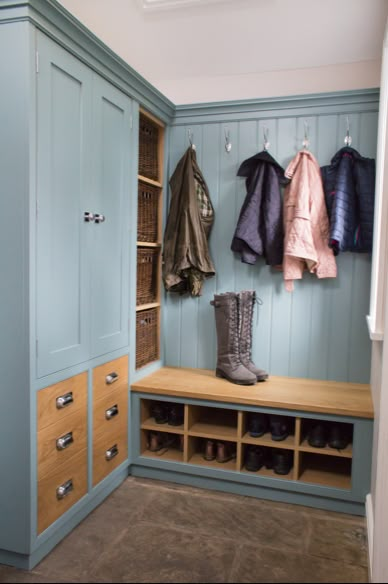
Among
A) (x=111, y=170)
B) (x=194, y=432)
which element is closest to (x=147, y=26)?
(x=111, y=170)

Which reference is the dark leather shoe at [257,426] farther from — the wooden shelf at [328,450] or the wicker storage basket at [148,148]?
the wicker storage basket at [148,148]

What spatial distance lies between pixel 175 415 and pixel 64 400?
832 mm

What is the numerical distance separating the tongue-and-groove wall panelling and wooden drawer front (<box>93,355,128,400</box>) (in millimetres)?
572

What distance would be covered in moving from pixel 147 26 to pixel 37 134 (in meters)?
1.25

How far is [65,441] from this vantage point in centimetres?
191

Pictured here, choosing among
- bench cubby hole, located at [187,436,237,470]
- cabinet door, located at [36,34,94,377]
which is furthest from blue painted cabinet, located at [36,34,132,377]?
bench cubby hole, located at [187,436,237,470]

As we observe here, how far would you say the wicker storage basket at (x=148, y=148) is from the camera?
264cm

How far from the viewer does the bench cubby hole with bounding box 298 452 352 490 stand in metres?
2.30

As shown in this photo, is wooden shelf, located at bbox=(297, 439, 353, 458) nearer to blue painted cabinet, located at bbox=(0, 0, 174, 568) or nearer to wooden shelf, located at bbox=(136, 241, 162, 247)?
blue painted cabinet, located at bbox=(0, 0, 174, 568)

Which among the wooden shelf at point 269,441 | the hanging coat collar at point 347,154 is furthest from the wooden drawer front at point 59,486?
the hanging coat collar at point 347,154

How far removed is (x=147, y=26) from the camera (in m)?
2.53

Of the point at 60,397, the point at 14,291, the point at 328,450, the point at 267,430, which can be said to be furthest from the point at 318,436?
the point at 14,291

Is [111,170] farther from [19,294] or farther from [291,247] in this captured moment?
[291,247]

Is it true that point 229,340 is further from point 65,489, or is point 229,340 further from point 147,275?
point 65,489
